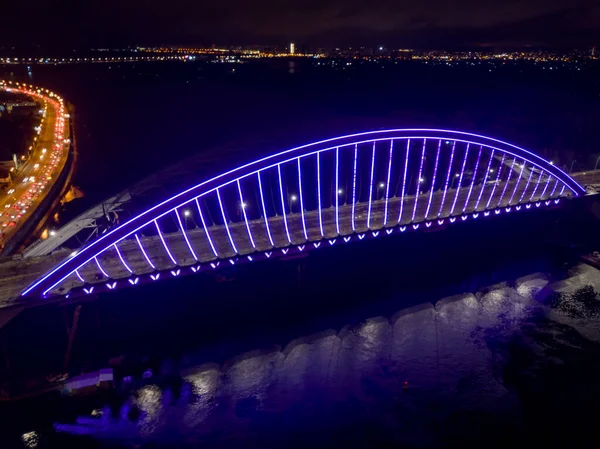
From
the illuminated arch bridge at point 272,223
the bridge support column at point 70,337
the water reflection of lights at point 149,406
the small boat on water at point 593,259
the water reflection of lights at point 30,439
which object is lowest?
the small boat on water at point 593,259

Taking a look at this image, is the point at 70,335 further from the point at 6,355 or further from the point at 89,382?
the point at 89,382

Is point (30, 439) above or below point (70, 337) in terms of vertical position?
below

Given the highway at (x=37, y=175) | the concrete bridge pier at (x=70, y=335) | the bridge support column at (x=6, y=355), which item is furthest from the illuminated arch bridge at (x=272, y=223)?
the highway at (x=37, y=175)

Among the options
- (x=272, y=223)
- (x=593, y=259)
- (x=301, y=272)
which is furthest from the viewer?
(x=593, y=259)

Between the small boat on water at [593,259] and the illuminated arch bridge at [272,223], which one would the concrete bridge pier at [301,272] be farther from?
the small boat on water at [593,259]

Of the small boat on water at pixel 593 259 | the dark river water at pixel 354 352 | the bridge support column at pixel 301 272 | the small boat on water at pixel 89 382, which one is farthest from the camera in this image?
the small boat on water at pixel 593 259

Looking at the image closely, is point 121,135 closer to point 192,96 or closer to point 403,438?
point 192,96

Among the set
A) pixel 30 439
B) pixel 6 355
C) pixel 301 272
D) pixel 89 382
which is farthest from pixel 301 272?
pixel 30 439

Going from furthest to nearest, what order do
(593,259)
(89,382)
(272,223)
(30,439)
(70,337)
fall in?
(593,259), (272,223), (70,337), (89,382), (30,439)

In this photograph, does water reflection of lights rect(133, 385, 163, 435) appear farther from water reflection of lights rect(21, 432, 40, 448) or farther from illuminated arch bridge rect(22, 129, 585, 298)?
illuminated arch bridge rect(22, 129, 585, 298)
